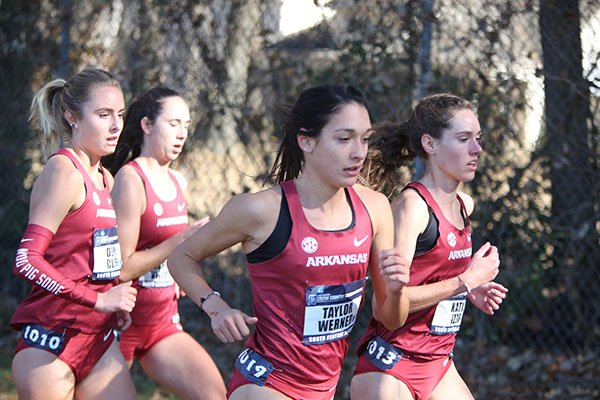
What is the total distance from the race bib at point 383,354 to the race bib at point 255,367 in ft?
2.00

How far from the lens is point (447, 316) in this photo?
157 inches

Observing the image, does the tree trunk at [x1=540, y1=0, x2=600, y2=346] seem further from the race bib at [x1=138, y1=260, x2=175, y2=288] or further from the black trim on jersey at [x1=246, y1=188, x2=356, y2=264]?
the black trim on jersey at [x1=246, y1=188, x2=356, y2=264]

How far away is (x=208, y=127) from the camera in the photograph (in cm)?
699

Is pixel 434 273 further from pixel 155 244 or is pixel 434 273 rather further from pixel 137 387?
pixel 137 387

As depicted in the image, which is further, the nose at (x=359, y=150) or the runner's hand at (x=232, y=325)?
the nose at (x=359, y=150)

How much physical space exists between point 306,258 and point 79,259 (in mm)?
1151

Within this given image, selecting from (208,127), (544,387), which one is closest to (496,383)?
(544,387)

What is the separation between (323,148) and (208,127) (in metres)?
3.54

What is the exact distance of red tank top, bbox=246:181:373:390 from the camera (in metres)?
3.45

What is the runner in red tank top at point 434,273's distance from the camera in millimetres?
3797

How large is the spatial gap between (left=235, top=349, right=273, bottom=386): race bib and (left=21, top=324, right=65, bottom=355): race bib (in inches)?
36.0

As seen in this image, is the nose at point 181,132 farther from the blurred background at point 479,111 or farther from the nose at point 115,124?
the blurred background at point 479,111

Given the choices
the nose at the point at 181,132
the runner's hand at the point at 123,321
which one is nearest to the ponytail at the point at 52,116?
the nose at the point at 181,132

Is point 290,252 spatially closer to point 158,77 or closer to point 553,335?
point 553,335
